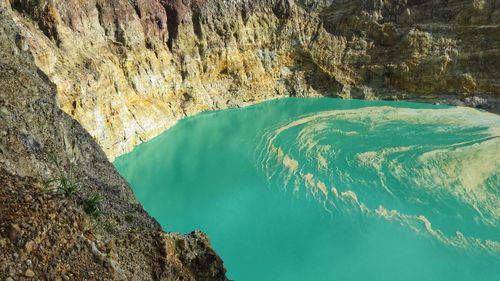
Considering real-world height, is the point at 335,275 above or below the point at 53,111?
below

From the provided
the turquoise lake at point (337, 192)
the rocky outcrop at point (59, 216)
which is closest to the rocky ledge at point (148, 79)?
the rocky outcrop at point (59, 216)

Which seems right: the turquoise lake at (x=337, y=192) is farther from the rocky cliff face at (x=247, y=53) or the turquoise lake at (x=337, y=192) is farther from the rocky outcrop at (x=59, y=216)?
the rocky outcrop at (x=59, y=216)

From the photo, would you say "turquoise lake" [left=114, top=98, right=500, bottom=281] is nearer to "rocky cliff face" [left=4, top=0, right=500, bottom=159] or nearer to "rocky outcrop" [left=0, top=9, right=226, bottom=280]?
"rocky cliff face" [left=4, top=0, right=500, bottom=159]

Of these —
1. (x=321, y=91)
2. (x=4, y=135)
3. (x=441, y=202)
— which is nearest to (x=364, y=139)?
(x=441, y=202)

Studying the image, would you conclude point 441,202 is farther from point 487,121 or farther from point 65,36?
point 65,36

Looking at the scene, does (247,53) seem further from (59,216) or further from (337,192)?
(59,216)

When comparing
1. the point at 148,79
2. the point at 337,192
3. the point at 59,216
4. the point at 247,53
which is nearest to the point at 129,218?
the point at 59,216
